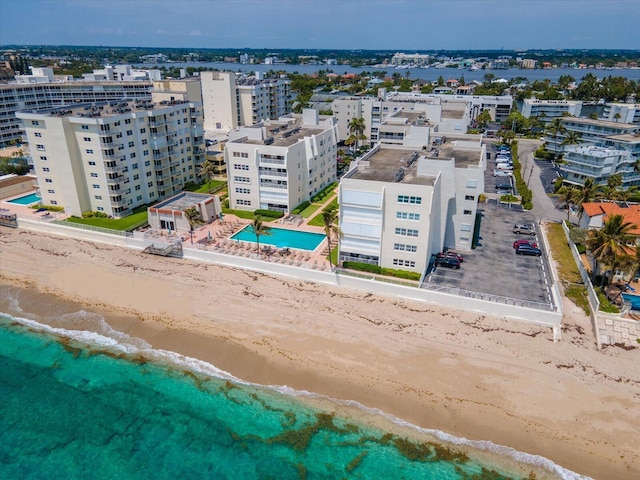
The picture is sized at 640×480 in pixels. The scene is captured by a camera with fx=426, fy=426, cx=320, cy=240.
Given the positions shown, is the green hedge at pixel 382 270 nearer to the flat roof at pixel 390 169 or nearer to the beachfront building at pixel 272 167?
the flat roof at pixel 390 169

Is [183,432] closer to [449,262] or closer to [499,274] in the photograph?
[449,262]

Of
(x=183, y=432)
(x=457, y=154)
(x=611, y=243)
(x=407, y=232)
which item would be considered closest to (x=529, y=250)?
(x=611, y=243)

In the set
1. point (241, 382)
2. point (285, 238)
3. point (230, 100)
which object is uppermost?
point (230, 100)

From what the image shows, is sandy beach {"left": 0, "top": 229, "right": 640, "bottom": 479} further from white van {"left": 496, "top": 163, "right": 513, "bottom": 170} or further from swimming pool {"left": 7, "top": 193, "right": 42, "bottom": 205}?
white van {"left": 496, "top": 163, "right": 513, "bottom": 170}

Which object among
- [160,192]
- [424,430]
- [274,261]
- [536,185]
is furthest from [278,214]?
[536,185]

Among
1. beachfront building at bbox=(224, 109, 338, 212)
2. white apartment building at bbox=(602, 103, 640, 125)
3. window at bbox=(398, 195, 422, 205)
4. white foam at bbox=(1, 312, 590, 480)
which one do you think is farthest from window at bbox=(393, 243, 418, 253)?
white apartment building at bbox=(602, 103, 640, 125)

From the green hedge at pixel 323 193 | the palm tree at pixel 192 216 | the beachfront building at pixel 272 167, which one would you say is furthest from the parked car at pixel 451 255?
A: the palm tree at pixel 192 216
